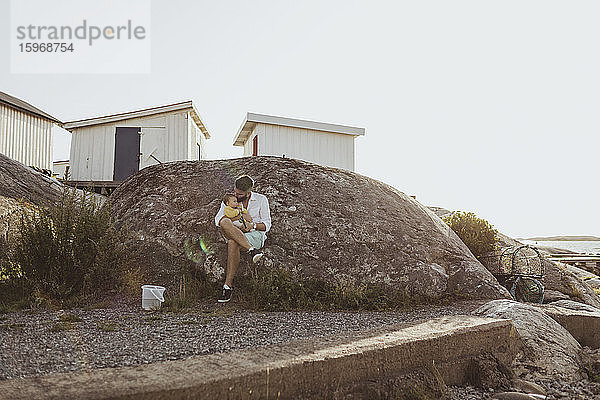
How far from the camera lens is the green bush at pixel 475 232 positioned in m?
9.68

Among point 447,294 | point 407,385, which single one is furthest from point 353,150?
point 407,385

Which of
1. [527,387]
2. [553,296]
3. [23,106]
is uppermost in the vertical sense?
[23,106]

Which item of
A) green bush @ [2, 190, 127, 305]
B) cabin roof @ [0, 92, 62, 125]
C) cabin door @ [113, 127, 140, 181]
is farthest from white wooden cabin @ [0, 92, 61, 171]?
green bush @ [2, 190, 127, 305]

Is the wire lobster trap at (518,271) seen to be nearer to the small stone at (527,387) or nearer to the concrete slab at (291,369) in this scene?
the small stone at (527,387)

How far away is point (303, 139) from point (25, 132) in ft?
29.3

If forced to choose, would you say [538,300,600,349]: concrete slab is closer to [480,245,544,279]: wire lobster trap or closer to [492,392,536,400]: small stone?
[492,392,536,400]: small stone

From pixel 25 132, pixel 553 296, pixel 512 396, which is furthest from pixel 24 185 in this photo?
pixel 25 132

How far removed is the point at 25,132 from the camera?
1720 cm

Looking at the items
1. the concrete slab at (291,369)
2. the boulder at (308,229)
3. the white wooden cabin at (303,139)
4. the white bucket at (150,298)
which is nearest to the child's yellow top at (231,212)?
the boulder at (308,229)

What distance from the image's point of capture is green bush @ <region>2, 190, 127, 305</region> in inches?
236

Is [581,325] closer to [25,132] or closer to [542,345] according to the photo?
[542,345]

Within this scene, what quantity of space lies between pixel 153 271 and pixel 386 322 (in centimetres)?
315

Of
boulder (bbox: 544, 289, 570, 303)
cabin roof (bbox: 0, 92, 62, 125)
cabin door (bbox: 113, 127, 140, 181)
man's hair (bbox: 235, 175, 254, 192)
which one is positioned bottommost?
boulder (bbox: 544, 289, 570, 303)

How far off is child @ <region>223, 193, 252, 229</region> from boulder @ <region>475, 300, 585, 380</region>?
293cm
